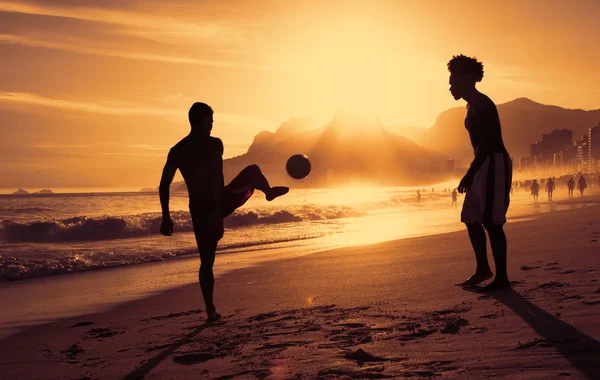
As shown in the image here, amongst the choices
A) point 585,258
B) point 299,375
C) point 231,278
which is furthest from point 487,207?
point 231,278

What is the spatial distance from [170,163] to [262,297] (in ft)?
7.23

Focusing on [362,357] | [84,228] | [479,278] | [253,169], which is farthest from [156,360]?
[84,228]

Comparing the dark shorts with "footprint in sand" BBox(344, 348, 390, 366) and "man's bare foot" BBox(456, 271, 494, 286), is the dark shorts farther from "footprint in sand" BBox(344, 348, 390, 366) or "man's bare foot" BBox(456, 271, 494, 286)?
"man's bare foot" BBox(456, 271, 494, 286)

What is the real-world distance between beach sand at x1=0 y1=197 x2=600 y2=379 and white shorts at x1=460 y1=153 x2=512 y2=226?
79 cm

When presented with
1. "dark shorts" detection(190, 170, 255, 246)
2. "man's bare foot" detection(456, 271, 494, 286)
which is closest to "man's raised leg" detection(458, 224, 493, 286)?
"man's bare foot" detection(456, 271, 494, 286)

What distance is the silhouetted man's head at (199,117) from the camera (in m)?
6.09

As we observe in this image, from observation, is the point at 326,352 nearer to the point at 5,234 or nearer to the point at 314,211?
the point at 5,234

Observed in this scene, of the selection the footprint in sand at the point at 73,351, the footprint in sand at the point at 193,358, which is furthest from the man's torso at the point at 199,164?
the footprint in sand at the point at 193,358

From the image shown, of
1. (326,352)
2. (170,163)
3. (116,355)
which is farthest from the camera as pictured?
(170,163)

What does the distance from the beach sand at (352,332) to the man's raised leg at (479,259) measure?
0.33 m

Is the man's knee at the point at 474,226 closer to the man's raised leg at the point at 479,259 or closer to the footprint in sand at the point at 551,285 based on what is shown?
the man's raised leg at the point at 479,259

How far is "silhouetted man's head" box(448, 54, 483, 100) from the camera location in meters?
6.55

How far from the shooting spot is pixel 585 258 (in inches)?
297

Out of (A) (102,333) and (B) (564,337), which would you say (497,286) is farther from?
(A) (102,333)
